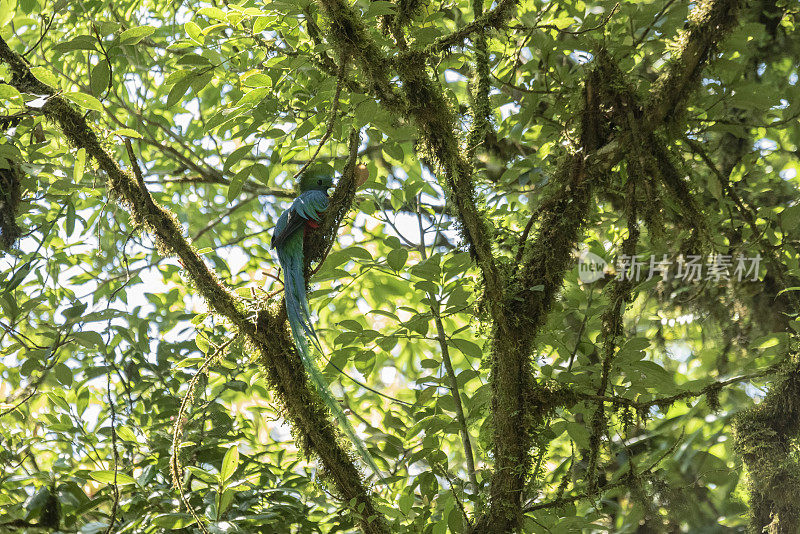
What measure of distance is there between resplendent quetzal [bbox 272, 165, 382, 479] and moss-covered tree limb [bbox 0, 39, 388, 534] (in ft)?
0.10

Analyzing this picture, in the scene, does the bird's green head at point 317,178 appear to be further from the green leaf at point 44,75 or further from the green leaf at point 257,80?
the green leaf at point 44,75

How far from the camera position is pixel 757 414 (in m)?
2.10

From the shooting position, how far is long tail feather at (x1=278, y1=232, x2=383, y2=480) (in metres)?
1.63

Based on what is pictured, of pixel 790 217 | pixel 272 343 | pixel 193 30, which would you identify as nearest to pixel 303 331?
pixel 272 343

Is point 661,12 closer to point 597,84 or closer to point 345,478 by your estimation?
point 597,84

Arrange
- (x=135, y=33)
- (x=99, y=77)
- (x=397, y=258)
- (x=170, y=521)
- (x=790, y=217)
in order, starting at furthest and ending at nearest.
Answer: (x=790, y=217), (x=397, y=258), (x=170, y=521), (x=99, y=77), (x=135, y=33)

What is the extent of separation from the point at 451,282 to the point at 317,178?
556 mm

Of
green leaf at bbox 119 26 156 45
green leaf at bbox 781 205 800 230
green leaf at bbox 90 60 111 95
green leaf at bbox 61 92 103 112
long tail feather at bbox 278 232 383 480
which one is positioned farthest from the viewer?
green leaf at bbox 781 205 800 230

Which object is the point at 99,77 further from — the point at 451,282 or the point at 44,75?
the point at 451,282

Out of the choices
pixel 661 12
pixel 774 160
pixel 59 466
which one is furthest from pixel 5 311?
pixel 774 160

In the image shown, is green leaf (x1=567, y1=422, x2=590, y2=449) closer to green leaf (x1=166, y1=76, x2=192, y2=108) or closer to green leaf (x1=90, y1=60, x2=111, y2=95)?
green leaf (x1=166, y1=76, x2=192, y2=108)

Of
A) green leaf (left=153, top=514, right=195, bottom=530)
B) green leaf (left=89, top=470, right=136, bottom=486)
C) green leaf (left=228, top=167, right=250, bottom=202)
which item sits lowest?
green leaf (left=153, top=514, right=195, bottom=530)

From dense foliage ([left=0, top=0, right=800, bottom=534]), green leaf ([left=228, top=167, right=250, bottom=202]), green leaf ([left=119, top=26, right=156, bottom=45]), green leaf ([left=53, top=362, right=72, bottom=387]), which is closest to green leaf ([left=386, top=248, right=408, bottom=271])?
dense foliage ([left=0, top=0, right=800, bottom=534])

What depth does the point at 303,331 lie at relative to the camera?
68.5 inches
